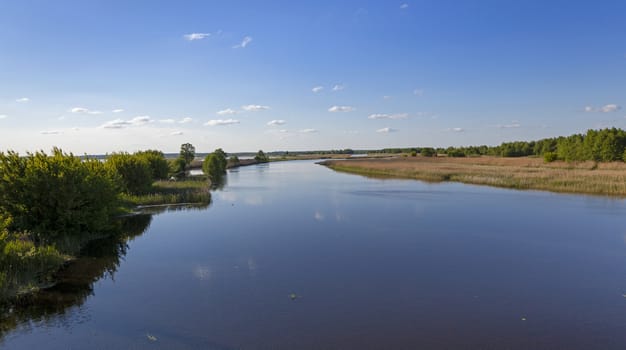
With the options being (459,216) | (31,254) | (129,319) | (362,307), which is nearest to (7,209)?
(31,254)

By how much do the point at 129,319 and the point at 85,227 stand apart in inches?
465

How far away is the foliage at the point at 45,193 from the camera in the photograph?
1762 cm

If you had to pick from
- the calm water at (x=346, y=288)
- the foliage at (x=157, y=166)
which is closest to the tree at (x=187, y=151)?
the foliage at (x=157, y=166)

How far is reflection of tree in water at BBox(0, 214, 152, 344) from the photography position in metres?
10.9

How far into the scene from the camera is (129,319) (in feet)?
35.9

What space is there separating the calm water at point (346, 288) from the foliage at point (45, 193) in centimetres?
223

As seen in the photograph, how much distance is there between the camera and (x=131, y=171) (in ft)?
119

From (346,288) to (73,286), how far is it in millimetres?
10013

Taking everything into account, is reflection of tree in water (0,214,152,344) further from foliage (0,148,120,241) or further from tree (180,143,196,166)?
tree (180,143,196,166)

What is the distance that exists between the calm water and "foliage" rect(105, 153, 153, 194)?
466 inches

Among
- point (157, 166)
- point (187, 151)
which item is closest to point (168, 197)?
point (157, 166)

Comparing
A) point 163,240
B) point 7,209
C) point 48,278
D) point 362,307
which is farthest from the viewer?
point 163,240

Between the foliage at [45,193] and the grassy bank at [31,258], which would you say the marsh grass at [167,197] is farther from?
the foliage at [45,193]

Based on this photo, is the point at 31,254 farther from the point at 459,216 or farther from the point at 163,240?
the point at 459,216
